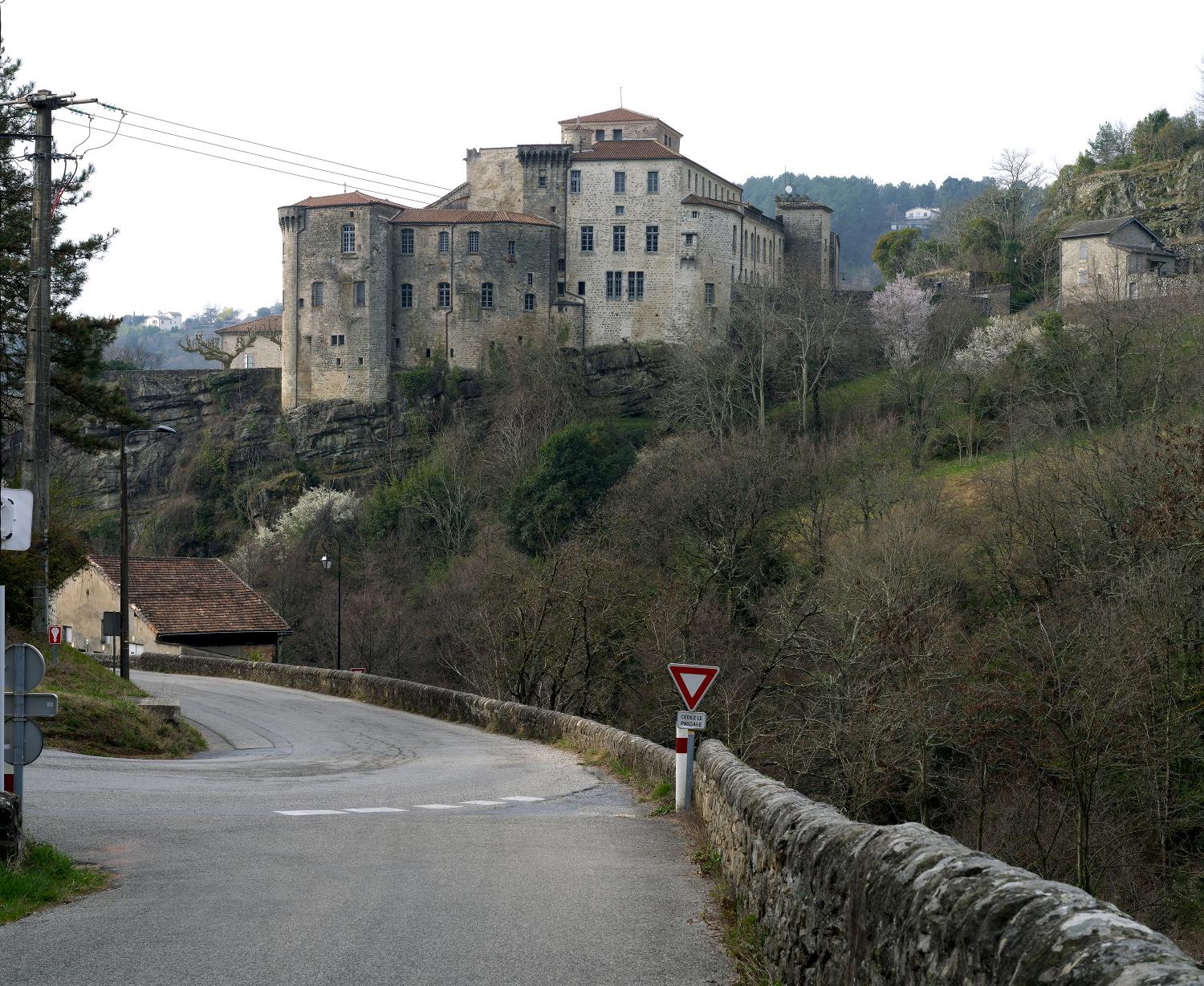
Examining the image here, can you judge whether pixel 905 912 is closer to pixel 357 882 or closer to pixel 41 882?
pixel 357 882

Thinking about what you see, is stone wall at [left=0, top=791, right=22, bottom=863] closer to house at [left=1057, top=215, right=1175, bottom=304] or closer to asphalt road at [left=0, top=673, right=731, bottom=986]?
asphalt road at [left=0, top=673, right=731, bottom=986]

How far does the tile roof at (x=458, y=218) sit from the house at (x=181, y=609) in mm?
42901

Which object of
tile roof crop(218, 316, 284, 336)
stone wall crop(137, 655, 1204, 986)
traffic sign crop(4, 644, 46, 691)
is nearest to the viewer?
stone wall crop(137, 655, 1204, 986)

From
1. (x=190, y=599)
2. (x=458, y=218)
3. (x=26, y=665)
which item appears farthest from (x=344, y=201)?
(x=26, y=665)

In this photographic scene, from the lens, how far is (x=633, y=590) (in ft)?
139

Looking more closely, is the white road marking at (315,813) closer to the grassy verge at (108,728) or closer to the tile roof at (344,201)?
the grassy verge at (108,728)

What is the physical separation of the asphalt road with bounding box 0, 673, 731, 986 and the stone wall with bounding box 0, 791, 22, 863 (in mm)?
642

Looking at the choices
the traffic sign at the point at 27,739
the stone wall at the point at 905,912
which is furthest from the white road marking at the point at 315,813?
the stone wall at the point at 905,912

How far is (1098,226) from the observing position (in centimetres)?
8138

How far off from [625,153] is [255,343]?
3729 cm

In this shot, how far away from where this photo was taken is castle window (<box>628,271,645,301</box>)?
92.0m

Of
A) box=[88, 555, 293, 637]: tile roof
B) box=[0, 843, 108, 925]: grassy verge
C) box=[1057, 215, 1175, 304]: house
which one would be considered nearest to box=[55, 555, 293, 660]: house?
box=[88, 555, 293, 637]: tile roof

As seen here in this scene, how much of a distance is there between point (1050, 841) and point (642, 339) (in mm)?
65504

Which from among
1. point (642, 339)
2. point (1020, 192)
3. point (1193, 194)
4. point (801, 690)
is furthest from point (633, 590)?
point (1020, 192)
